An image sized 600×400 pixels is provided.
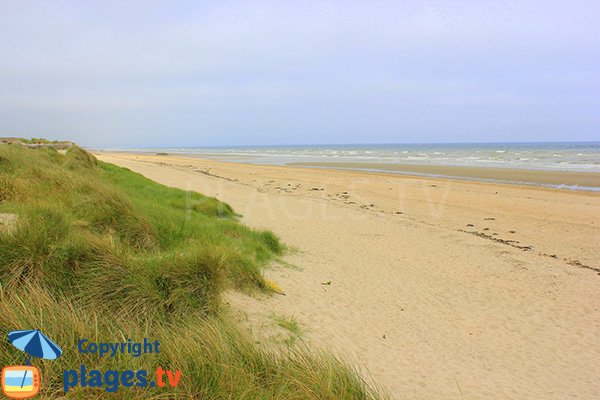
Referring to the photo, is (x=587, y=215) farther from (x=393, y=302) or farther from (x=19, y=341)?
(x=19, y=341)

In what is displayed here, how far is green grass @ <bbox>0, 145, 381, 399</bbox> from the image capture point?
2.89 metres

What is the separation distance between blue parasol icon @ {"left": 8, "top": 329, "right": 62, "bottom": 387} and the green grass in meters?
0.09

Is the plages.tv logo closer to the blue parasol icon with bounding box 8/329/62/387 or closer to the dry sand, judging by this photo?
the blue parasol icon with bounding box 8/329/62/387

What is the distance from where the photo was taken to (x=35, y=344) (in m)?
2.80

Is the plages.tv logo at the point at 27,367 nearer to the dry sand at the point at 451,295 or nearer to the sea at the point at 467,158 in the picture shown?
the dry sand at the point at 451,295

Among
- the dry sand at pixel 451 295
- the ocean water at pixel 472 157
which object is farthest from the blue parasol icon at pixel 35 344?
the ocean water at pixel 472 157

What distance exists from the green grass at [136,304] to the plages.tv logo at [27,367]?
3.5 inches

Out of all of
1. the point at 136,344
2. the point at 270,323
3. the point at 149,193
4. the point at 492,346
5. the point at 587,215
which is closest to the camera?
the point at 136,344

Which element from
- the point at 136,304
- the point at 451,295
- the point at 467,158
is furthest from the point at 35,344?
the point at 467,158

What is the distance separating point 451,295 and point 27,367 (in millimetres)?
6276

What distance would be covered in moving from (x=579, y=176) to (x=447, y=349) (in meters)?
27.4

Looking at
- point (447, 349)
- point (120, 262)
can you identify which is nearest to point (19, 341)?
point (120, 262)

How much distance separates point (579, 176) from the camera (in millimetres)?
26734

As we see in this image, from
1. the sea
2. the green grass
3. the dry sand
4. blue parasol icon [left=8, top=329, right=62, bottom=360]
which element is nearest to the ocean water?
the sea
